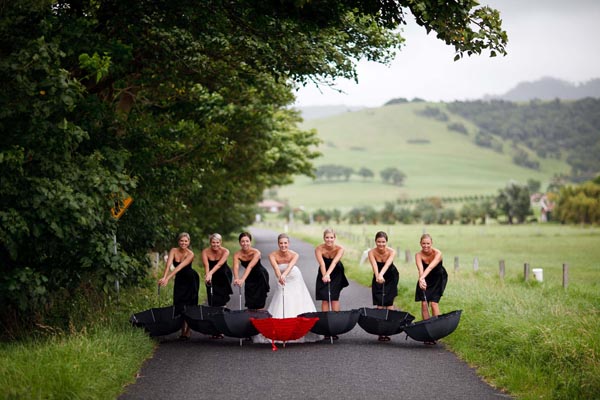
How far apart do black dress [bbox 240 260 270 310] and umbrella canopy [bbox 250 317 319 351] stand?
5.11 ft

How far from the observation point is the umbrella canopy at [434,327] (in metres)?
11.6

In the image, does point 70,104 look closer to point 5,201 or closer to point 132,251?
point 5,201

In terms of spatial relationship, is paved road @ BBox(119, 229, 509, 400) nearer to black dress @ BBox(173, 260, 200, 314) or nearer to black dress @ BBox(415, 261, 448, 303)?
black dress @ BBox(173, 260, 200, 314)

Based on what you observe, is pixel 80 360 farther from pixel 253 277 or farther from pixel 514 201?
pixel 514 201

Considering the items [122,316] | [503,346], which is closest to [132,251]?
[122,316]

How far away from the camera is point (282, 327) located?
11289mm

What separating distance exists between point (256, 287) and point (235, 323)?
1.44m

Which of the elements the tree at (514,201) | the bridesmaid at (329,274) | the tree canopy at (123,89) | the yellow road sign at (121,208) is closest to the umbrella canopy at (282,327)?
the bridesmaid at (329,274)

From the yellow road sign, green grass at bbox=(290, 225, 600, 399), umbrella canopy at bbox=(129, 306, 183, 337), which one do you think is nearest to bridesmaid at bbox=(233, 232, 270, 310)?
umbrella canopy at bbox=(129, 306, 183, 337)

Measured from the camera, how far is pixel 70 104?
9266 millimetres

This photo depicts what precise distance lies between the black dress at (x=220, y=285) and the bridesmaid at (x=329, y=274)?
1513mm

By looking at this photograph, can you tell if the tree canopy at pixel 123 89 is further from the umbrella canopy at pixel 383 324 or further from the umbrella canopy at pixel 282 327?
→ the umbrella canopy at pixel 383 324

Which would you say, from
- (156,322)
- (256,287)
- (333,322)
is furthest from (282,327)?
(156,322)

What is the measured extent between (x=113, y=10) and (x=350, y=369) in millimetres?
7194
